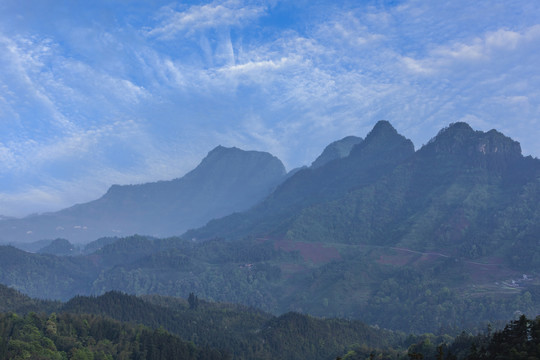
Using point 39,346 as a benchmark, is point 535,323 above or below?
above

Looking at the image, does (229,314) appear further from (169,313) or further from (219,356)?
(219,356)

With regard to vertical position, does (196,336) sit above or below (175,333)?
below

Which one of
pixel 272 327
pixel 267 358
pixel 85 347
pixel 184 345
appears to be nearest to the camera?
pixel 85 347

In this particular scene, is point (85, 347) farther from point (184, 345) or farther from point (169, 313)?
point (169, 313)

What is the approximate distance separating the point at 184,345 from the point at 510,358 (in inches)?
3487

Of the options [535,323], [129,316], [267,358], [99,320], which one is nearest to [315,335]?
[267,358]

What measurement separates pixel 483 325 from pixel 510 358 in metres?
139

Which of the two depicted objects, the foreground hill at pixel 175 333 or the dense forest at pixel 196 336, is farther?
the foreground hill at pixel 175 333

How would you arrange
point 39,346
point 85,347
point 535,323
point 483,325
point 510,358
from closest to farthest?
1. point 510,358
2. point 535,323
3. point 39,346
4. point 85,347
5. point 483,325

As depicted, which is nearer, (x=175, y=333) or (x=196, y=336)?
(x=175, y=333)

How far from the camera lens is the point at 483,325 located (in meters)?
179

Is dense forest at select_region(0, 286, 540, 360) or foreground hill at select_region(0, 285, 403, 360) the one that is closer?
dense forest at select_region(0, 286, 540, 360)

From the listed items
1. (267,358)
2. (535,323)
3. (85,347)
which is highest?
(535,323)

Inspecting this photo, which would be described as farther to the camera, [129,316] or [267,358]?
[129,316]
